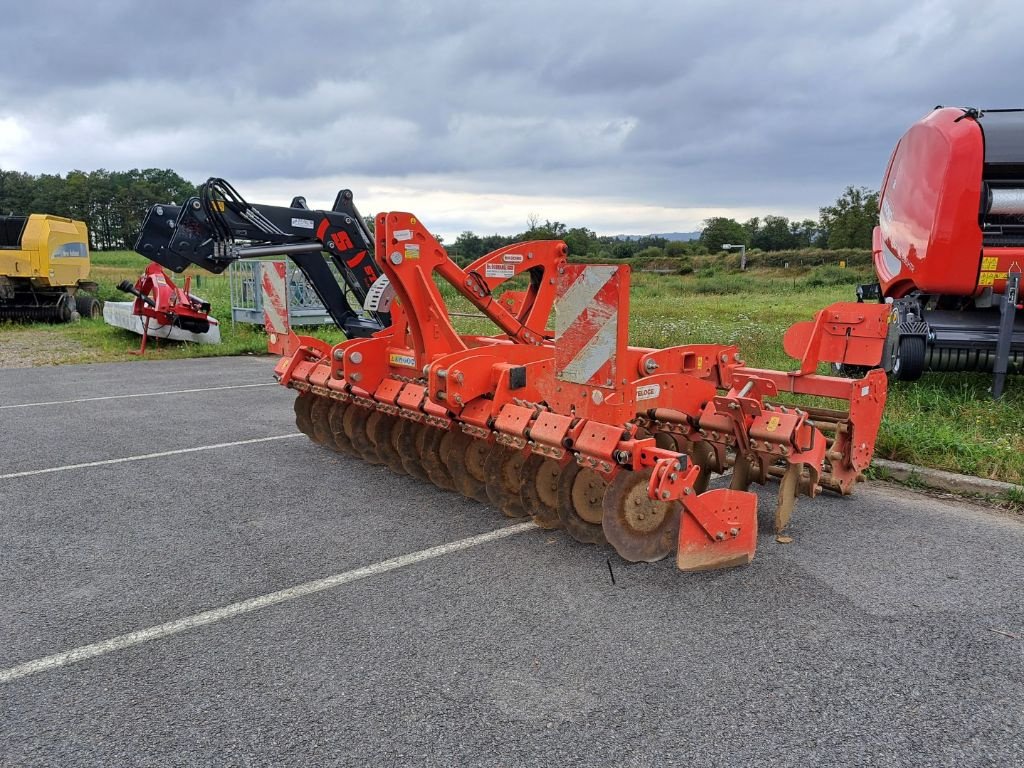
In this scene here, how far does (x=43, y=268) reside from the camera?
1755 centimetres

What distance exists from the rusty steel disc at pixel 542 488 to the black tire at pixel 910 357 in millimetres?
4757

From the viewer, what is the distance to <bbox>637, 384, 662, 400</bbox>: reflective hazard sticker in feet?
13.7

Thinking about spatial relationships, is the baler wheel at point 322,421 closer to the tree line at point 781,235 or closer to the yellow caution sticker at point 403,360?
the yellow caution sticker at point 403,360

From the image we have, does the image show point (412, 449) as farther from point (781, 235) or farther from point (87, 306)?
point (781, 235)

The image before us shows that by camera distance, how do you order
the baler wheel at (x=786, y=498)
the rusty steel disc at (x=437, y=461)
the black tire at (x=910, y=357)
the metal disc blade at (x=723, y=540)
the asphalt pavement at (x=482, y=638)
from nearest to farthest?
the asphalt pavement at (x=482, y=638)
the metal disc blade at (x=723, y=540)
the baler wheel at (x=786, y=498)
the rusty steel disc at (x=437, y=461)
the black tire at (x=910, y=357)

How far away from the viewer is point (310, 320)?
1562 centimetres

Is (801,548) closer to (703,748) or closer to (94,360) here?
(703,748)

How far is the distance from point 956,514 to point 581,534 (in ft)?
8.50

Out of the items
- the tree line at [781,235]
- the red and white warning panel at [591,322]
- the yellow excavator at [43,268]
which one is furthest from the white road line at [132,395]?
the tree line at [781,235]

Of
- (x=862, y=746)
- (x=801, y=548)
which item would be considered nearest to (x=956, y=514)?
(x=801, y=548)

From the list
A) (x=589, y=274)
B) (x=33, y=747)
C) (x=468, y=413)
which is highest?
(x=589, y=274)

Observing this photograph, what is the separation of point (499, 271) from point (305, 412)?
86.1 inches

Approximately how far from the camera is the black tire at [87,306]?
18.8 metres

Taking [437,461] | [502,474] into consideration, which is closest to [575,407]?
[502,474]
